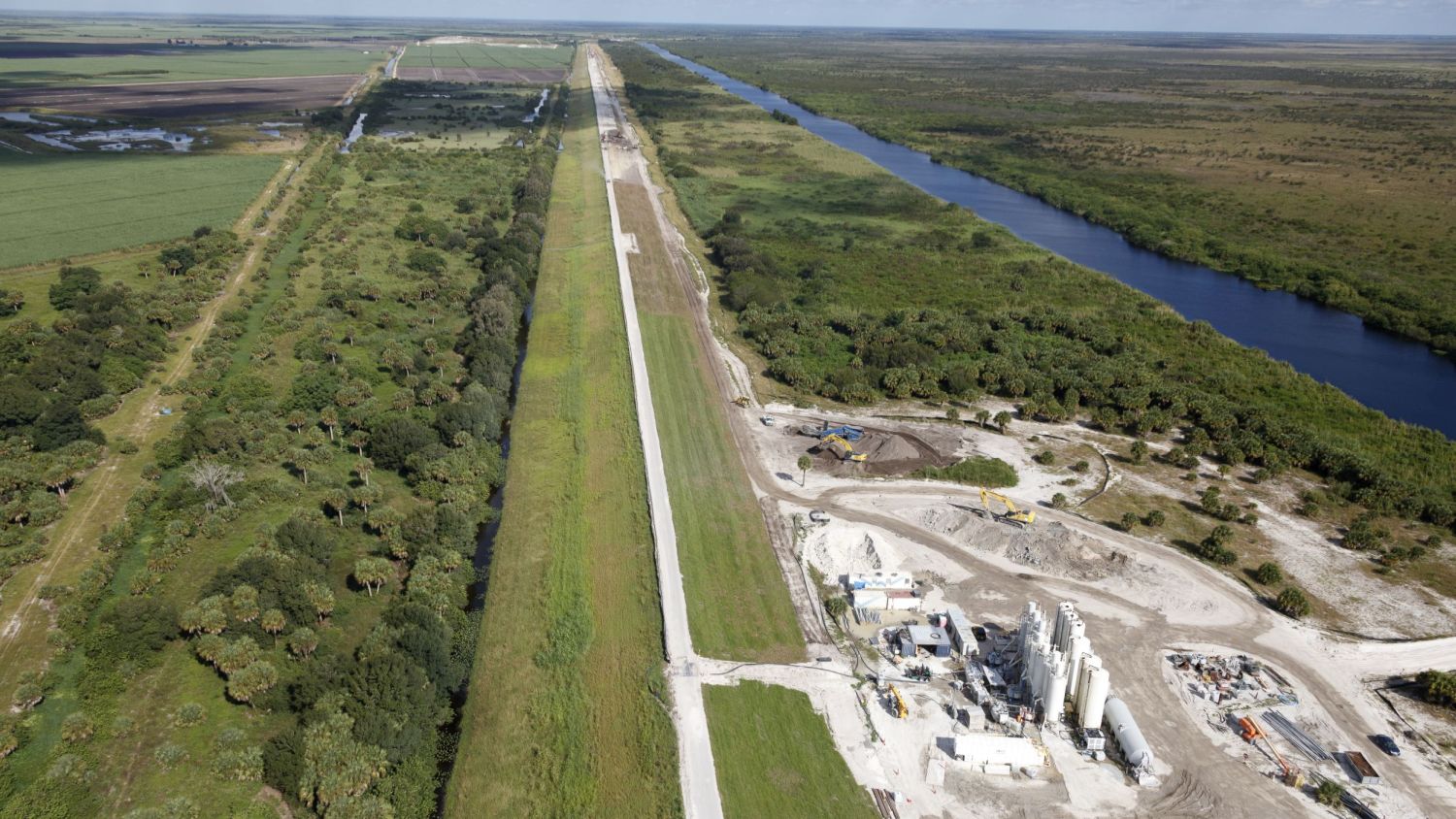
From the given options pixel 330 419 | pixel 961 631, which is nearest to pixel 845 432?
pixel 961 631

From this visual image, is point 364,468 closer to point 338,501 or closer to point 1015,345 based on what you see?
point 338,501

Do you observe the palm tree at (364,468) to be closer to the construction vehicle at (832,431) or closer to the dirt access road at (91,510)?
the dirt access road at (91,510)

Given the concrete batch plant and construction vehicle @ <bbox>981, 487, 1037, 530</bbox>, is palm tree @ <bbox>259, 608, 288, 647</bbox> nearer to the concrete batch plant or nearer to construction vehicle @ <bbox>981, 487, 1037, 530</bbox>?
the concrete batch plant

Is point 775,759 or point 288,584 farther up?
point 288,584

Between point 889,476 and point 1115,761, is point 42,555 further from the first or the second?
point 1115,761

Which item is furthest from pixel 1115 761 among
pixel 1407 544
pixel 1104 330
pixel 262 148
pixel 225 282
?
pixel 262 148

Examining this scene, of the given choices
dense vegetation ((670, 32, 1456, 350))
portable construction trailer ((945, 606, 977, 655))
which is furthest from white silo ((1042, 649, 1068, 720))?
dense vegetation ((670, 32, 1456, 350))
